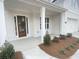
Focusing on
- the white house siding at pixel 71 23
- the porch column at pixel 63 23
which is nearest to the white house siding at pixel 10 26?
the porch column at pixel 63 23

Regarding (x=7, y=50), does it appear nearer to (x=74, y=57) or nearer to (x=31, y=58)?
(x=31, y=58)

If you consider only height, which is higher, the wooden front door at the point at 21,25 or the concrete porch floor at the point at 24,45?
the wooden front door at the point at 21,25

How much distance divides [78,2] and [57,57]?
51.5ft

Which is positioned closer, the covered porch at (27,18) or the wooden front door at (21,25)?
the covered porch at (27,18)

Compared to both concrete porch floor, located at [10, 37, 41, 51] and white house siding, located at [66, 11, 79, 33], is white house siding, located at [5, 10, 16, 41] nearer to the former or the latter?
concrete porch floor, located at [10, 37, 41, 51]

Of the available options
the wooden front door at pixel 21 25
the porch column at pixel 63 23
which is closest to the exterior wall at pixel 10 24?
the wooden front door at pixel 21 25

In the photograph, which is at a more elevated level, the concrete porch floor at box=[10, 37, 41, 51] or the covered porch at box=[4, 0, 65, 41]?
the covered porch at box=[4, 0, 65, 41]

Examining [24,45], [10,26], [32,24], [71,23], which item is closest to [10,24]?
[10,26]

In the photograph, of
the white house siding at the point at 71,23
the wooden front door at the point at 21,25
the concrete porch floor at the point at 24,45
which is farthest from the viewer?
the white house siding at the point at 71,23

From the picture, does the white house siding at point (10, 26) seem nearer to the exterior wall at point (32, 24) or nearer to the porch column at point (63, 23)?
the exterior wall at point (32, 24)

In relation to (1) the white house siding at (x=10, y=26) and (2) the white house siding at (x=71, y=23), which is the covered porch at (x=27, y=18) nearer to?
(1) the white house siding at (x=10, y=26)

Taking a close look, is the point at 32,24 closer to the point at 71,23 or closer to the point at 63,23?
the point at 63,23

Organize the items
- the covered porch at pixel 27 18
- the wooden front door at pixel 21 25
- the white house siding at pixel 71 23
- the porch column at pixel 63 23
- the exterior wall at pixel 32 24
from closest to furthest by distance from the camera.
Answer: the covered porch at pixel 27 18, the exterior wall at pixel 32 24, the wooden front door at pixel 21 25, the porch column at pixel 63 23, the white house siding at pixel 71 23

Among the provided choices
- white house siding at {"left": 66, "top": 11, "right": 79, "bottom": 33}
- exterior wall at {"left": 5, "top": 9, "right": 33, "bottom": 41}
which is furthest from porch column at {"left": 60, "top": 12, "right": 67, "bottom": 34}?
exterior wall at {"left": 5, "top": 9, "right": 33, "bottom": 41}
